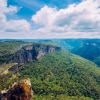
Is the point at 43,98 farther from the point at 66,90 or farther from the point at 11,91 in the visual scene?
the point at 11,91

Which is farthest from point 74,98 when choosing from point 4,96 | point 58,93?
point 4,96

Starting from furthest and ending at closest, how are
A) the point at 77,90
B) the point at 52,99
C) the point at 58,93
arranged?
the point at 77,90
the point at 58,93
the point at 52,99

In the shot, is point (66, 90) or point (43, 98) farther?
point (66, 90)

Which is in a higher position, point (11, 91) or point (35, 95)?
point (11, 91)

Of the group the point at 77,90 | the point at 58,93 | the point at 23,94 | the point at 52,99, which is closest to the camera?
the point at 23,94

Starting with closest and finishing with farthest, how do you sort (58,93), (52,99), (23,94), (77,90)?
(23,94) → (52,99) → (58,93) → (77,90)

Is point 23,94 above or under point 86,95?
above

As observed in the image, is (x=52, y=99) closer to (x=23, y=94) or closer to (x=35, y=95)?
(x=35, y=95)

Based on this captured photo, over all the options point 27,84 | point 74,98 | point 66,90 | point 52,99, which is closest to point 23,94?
point 27,84

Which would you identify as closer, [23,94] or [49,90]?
[23,94]
